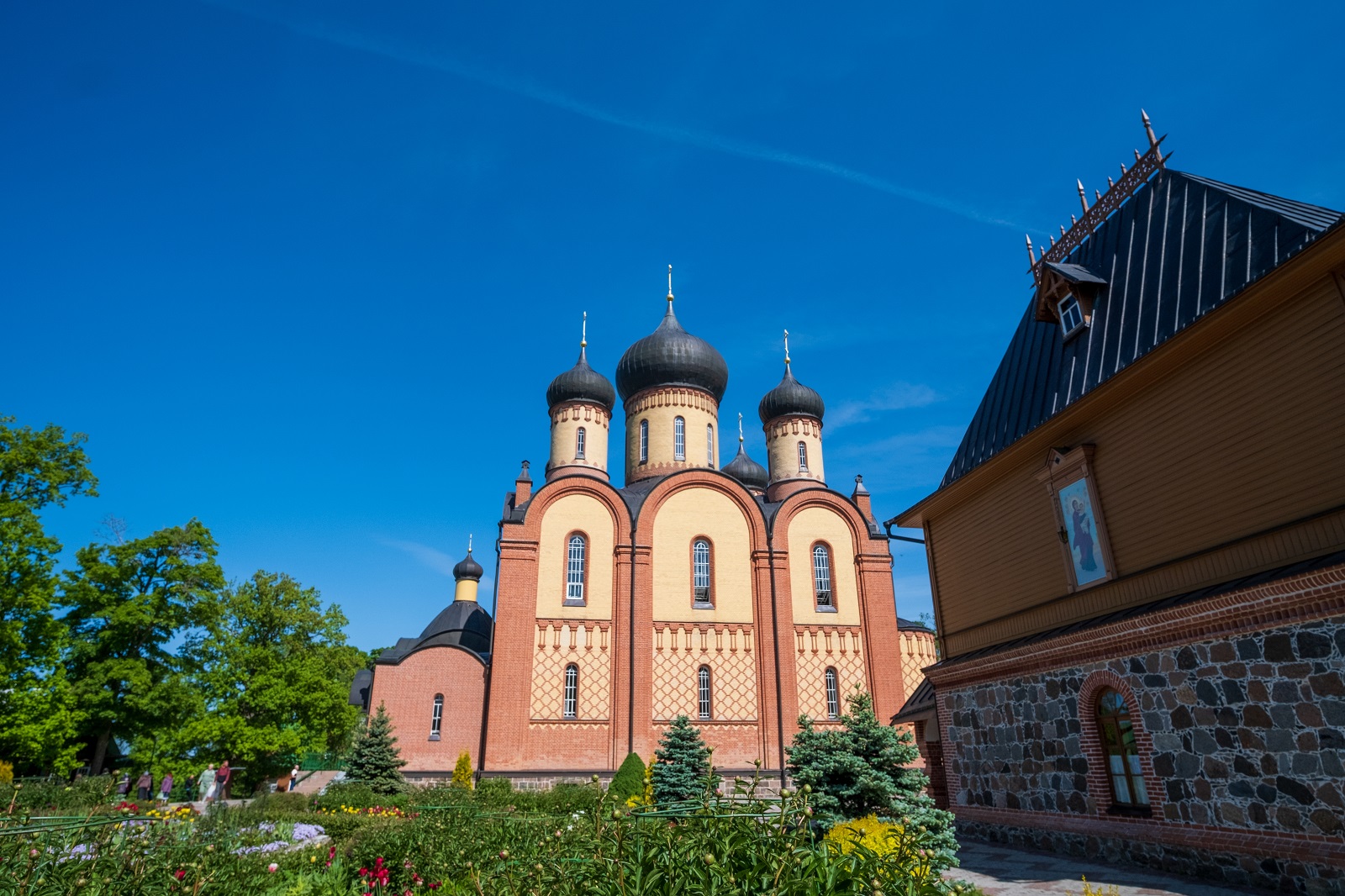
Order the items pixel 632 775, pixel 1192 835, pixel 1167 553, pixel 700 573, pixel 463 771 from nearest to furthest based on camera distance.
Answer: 1. pixel 1192 835
2. pixel 1167 553
3. pixel 632 775
4. pixel 463 771
5. pixel 700 573

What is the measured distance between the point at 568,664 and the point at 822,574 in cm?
862

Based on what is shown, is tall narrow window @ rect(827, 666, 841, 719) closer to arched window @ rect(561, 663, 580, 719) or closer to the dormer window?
arched window @ rect(561, 663, 580, 719)

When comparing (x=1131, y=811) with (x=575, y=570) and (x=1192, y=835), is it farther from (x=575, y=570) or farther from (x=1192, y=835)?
(x=575, y=570)

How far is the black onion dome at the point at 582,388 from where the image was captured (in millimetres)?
28281

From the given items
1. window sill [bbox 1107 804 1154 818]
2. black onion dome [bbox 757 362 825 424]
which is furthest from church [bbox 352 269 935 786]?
window sill [bbox 1107 804 1154 818]

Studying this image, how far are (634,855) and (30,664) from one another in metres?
20.9

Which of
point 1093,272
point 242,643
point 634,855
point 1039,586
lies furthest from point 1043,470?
point 242,643

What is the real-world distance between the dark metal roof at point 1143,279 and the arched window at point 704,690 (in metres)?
11.8

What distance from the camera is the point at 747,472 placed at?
3334 cm

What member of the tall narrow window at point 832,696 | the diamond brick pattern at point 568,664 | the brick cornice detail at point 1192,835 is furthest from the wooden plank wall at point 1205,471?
the diamond brick pattern at point 568,664

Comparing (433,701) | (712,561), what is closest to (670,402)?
(712,561)

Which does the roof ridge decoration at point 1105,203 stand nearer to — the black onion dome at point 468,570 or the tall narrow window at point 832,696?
the tall narrow window at point 832,696

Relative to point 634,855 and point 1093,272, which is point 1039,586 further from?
point 634,855

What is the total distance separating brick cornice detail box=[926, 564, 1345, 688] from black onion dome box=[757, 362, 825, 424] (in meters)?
18.5
